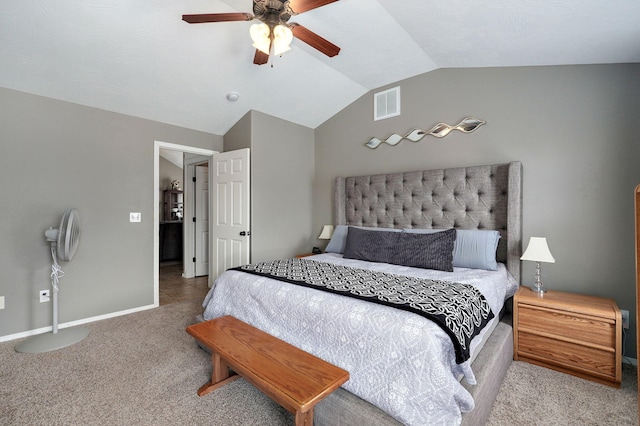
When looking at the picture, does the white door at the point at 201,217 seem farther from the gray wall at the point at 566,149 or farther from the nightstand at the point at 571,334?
the nightstand at the point at 571,334

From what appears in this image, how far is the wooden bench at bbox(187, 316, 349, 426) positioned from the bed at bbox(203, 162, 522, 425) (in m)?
0.10

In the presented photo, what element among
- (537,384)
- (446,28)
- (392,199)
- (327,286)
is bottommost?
(537,384)

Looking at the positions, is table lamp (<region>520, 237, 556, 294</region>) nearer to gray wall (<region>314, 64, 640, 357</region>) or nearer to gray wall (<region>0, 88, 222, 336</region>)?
gray wall (<region>314, 64, 640, 357</region>)

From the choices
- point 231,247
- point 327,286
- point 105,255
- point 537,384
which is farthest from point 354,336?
point 105,255

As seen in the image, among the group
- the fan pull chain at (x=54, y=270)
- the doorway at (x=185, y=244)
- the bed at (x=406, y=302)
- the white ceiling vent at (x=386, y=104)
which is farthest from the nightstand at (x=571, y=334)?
the fan pull chain at (x=54, y=270)

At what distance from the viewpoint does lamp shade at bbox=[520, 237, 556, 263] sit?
227cm

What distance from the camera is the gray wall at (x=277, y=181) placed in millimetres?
3809

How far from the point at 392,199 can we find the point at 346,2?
2035 millimetres

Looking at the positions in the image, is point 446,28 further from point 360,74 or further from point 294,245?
point 294,245

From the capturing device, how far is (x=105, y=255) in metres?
3.25

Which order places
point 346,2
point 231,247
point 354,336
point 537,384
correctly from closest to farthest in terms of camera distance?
point 354,336 → point 537,384 → point 346,2 → point 231,247

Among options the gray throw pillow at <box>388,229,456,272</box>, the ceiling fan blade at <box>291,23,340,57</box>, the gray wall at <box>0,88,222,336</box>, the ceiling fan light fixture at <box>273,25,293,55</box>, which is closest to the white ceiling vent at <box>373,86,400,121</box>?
the ceiling fan blade at <box>291,23,340,57</box>

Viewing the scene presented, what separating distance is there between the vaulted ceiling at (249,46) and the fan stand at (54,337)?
1699 mm

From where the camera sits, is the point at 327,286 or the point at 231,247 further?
the point at 231,247
